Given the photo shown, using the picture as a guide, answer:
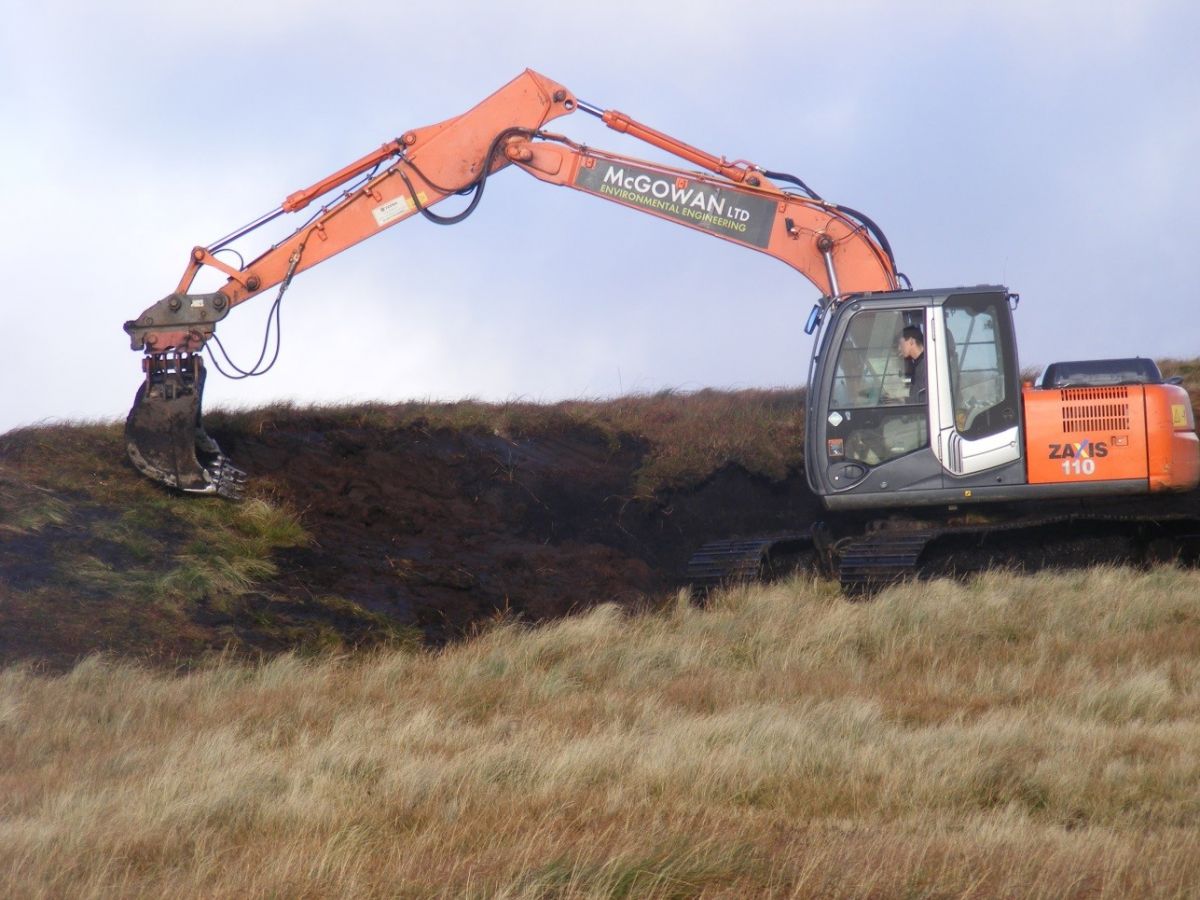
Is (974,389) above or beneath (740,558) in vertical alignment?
above

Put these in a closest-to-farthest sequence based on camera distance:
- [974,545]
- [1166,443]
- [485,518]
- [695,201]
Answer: [1166,443] → [974,545] → [695,201] → [485,518]

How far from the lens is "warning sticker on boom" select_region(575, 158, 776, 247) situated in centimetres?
1242

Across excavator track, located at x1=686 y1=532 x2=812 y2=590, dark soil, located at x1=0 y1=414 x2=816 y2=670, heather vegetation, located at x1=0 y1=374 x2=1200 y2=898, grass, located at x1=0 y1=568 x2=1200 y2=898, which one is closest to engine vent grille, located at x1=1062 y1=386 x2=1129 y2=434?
heather vegetation, located at x1=0 y1=374 x2=1200 y2=898

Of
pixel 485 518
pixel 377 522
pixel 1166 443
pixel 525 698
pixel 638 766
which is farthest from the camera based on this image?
pixel 485 518

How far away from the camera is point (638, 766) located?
5723 millimetres

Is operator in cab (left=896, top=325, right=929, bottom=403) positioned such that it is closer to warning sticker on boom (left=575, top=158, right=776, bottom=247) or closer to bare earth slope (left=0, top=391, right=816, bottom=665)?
warning sticker on boom (left=575, top=158, right=776, bottom=247)

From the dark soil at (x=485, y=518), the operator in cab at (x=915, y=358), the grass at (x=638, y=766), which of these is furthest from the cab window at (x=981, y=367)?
the dark soil at (x=485, y=518)

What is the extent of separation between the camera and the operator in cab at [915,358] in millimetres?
11422

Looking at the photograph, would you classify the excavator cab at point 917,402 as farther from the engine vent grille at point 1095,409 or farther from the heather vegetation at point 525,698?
the heather vegetation at point 525,698

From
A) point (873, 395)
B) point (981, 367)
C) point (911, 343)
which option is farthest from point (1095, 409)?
point (873, 395)

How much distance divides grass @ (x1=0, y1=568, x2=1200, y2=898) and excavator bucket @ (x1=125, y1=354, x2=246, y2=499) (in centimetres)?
428

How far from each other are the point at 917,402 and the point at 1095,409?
63.5 inches

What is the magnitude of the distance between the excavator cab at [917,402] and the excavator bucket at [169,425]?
6.03 m

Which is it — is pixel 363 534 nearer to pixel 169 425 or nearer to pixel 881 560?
pixel 169 425
